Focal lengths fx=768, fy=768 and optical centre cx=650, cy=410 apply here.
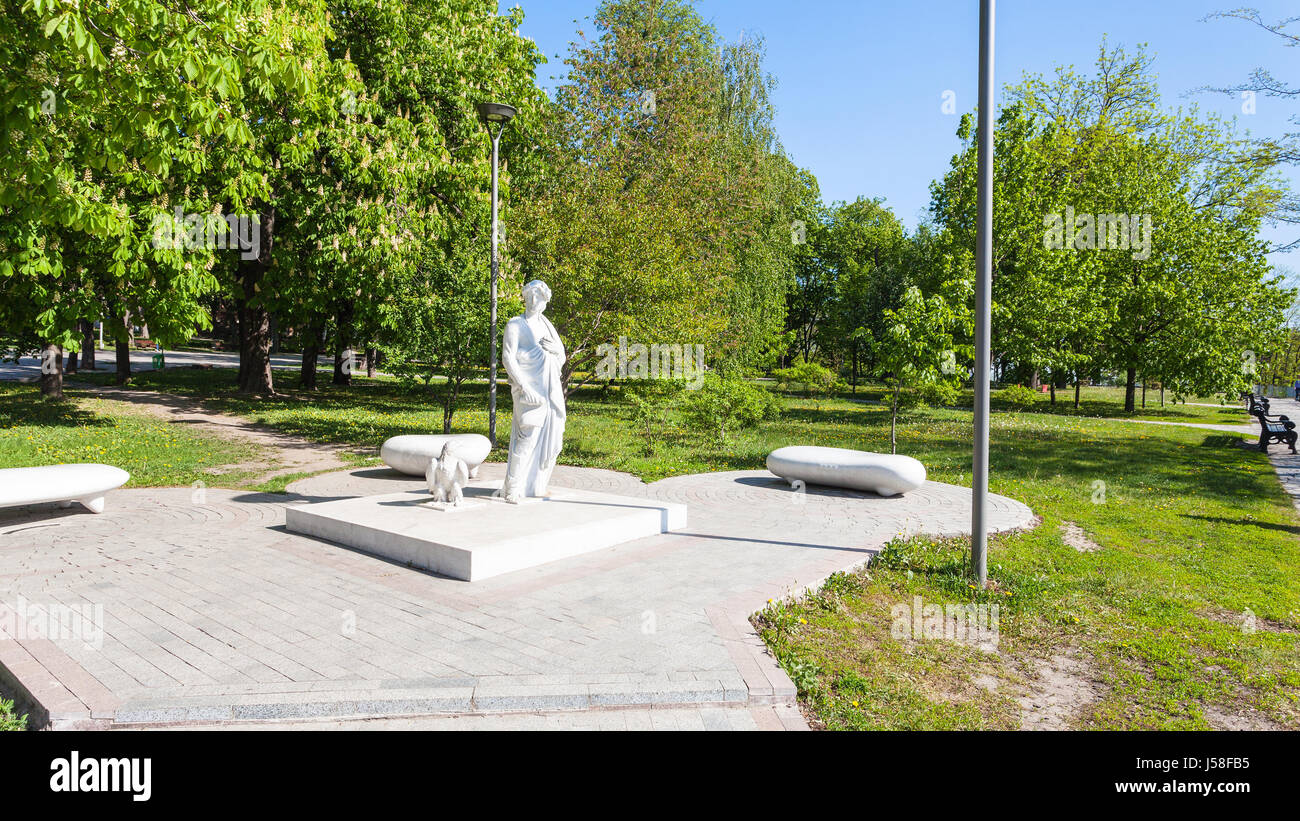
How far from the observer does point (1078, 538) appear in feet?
29.5

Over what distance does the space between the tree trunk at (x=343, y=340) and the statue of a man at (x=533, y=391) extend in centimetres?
1710

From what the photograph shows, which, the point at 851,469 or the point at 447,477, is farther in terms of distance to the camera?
the point at 851,469

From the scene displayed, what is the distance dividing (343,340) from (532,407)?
21.0 metres

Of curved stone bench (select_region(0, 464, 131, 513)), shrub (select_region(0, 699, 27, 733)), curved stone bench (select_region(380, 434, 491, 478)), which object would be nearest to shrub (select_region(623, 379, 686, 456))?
curved stone bench (select_region(380, 434, 491, 478))

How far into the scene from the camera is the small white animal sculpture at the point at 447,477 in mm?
8523

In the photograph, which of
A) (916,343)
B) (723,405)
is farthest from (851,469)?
(916,343)

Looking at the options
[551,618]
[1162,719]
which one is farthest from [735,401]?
[1162,719]

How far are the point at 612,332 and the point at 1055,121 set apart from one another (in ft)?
79.4

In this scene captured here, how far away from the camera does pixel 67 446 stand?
46.6 ft

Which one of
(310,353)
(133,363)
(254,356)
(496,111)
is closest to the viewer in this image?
(496,111)

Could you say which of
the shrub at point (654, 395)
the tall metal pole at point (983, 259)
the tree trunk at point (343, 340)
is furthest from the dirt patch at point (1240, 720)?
the tree trunk at point (343, 340)
